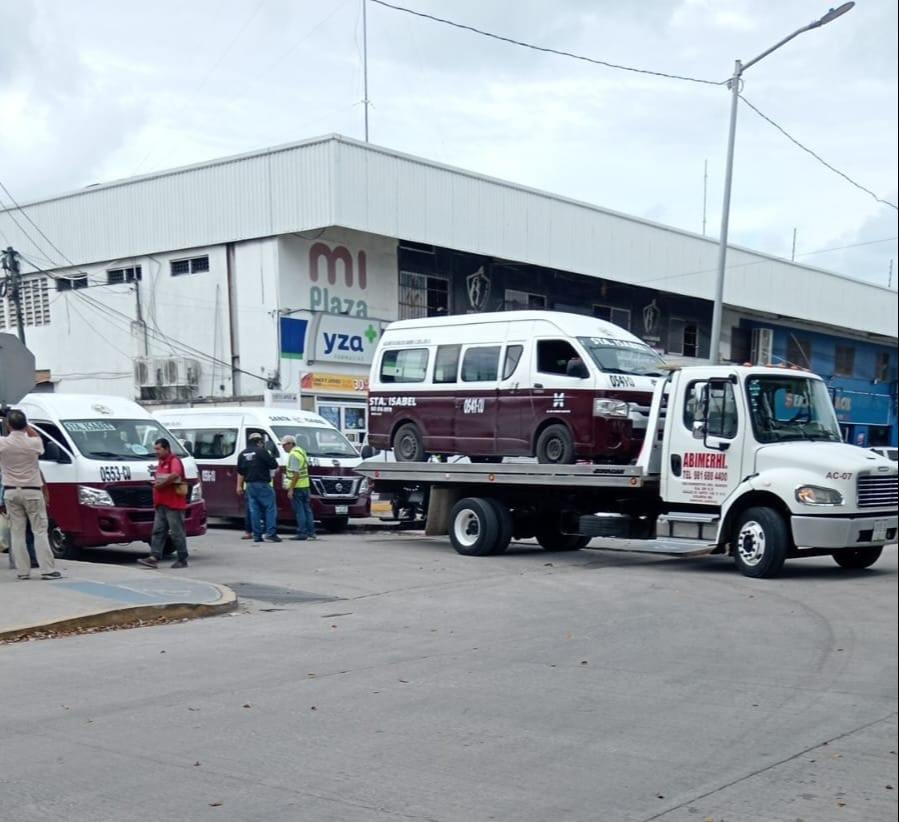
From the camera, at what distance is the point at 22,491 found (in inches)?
479

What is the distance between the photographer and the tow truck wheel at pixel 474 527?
16.3 metres

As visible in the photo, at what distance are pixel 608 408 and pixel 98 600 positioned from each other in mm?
7322

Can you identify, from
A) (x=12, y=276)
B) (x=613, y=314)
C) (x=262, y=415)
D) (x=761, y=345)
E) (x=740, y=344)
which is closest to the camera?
(x=262, y=415)

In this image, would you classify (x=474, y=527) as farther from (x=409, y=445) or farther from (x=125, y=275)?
(x=125, y=275)

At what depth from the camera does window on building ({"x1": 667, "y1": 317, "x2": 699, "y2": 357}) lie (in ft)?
122

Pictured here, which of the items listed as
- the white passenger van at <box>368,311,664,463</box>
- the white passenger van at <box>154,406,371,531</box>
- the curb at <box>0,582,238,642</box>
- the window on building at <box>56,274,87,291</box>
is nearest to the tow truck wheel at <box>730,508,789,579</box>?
the white passenger van at <box>368,311,664,463</box>

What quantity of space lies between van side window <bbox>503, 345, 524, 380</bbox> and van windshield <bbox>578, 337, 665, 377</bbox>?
3.35 ft

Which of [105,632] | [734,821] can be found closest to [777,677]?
[734,821]

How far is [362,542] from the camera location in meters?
18.8

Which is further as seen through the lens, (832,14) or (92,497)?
(92,497)

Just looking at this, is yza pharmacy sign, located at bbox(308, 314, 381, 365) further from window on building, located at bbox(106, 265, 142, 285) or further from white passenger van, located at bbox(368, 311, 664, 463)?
white passenger van, located at bbox(368, 311, 664, 463)

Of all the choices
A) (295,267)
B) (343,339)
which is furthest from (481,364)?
(343,339)

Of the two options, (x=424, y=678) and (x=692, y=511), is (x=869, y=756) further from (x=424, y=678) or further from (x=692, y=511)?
(x=692, y=511)

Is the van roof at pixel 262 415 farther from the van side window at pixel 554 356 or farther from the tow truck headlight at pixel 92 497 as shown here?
the van side window at pixel 554 356
